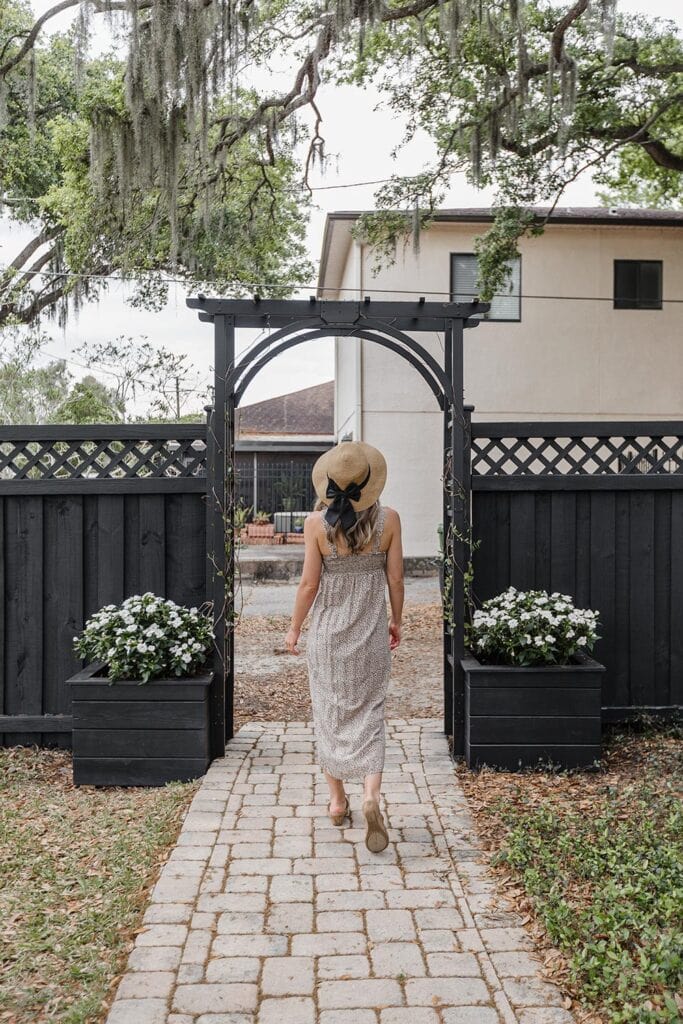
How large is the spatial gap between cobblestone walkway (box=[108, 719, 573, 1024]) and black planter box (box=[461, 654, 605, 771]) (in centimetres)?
47

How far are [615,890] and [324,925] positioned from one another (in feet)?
3.48

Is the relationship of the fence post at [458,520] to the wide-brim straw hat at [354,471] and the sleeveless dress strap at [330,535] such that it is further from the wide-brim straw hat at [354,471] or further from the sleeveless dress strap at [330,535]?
the sleeveless dress strap at [330,535]

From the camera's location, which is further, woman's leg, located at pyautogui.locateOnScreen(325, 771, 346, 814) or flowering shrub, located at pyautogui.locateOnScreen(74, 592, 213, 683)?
flowering shrub, located at pyautogui.locateOnScreen(74, 592, 213, 683)

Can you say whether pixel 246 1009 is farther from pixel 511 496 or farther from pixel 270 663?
pixel 270 663

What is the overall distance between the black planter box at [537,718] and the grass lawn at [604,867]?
105mm

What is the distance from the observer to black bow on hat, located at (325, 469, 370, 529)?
389cm

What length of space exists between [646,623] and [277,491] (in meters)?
16.9

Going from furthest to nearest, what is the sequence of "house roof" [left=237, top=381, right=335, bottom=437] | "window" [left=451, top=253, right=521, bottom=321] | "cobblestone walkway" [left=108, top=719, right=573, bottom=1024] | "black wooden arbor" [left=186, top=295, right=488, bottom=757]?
"house roof" [left=237, top=381, right=335, bottom=437] → "window" [left=451, top=253, right=521, bottom=321] → "black wooden arbor" [left=186, top=295, right=488, bottom=757] → "cobblestone walkway" [left=108, top=719, right=573, bottom=1024]

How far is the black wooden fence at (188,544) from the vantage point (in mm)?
5207

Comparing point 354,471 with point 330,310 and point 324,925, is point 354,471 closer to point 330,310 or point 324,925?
point 330,310

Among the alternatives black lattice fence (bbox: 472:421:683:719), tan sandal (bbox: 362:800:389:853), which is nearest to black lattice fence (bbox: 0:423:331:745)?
black lattice fence (bbox: 472:421:683:719)

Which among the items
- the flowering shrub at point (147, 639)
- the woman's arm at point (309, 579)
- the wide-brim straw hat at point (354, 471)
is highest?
the wide-brim straw hat at point (354, 471)

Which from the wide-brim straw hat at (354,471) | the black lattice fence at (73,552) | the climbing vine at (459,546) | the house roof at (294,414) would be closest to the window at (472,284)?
the climbing vine at (459,546)

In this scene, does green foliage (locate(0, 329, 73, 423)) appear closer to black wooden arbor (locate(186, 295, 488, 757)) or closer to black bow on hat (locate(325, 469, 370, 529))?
black wooden arbor (locate(186, 295, 488, 757))
